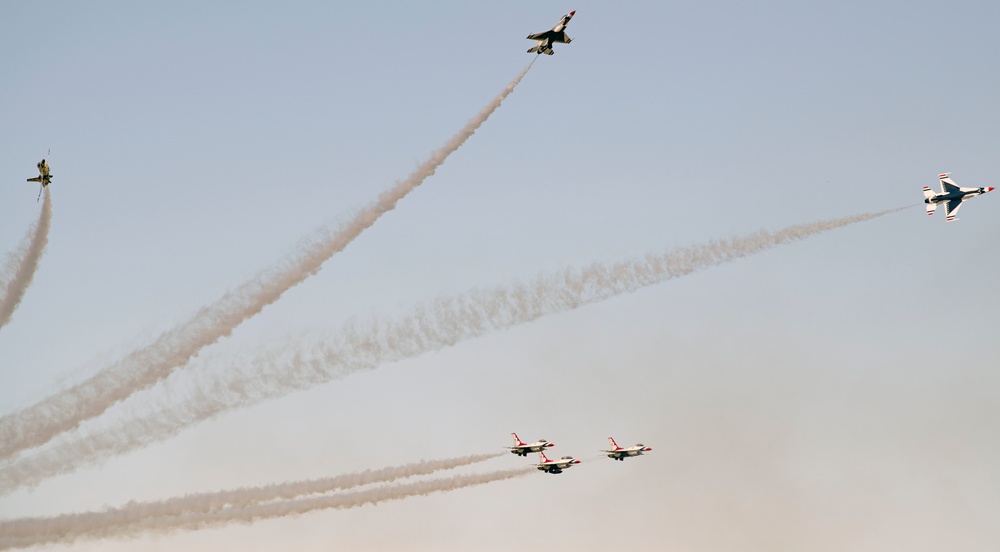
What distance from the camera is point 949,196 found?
11631 cm

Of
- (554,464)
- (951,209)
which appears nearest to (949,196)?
(951,209)

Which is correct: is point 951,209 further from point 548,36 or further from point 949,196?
point 548,36

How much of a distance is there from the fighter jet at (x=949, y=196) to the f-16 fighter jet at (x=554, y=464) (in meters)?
40.7

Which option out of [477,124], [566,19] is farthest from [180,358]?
[566,19]

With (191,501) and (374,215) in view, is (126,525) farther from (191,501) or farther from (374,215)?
(374,215)

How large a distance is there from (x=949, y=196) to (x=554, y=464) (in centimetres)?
4466

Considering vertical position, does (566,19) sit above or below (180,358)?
above

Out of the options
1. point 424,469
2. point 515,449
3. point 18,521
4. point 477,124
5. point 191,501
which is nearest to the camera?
point 18,521

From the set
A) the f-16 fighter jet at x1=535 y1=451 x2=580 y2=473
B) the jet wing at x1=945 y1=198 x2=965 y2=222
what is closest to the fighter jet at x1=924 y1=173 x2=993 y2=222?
the jet wing at x1=945 y1=198 x2=965 y2=222

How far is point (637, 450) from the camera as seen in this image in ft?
392

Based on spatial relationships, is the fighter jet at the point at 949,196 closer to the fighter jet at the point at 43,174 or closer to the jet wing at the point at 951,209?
the jet wing at the point at 951,209

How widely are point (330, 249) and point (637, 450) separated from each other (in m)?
46.2

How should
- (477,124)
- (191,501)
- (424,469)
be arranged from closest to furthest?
(191,501), (477,124), (424,469)

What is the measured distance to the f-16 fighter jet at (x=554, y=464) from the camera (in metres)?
110
